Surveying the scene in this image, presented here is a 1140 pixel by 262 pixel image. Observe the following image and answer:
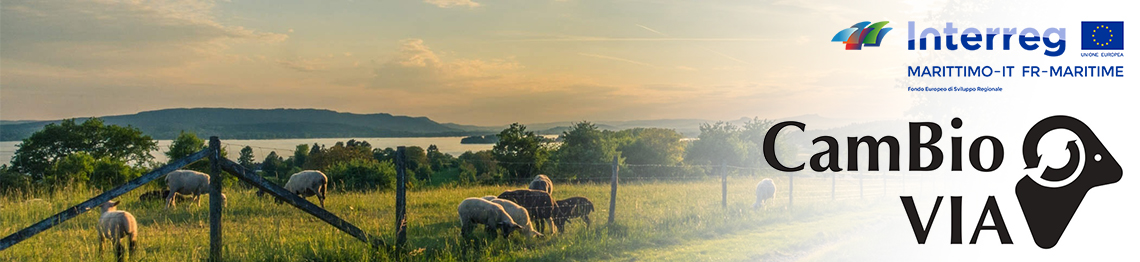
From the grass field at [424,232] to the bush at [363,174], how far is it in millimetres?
6257

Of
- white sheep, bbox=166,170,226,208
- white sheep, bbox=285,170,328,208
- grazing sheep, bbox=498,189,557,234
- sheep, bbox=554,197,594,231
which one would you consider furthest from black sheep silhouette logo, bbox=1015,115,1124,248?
white sheep, bbox=166,170,226,208

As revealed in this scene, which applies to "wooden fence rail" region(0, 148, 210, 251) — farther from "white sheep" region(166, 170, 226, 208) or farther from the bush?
the bush

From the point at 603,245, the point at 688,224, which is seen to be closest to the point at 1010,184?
the point at 688,224

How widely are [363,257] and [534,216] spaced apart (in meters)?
3.87

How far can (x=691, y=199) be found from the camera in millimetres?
18859

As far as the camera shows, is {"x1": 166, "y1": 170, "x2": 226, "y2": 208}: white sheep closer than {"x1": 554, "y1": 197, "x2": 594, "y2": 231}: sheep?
No

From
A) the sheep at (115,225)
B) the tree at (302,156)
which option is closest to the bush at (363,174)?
the tree at (302,156)

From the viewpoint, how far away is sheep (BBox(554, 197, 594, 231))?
12.5 meters

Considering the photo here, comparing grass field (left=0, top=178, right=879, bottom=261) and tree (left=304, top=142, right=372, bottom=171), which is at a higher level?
tree (left=304, top=142, right=372, bottom=171)

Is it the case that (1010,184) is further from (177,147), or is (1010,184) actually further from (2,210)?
(177,147)

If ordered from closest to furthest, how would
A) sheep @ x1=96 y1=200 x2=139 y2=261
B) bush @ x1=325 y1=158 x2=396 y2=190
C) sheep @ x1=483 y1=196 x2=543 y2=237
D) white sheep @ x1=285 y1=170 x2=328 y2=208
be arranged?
sheep @ x1=96 y1=200 x2=139 y2=261 < sheep @ x1=483 y1=196 x2=543 y2=237 < white sheep @ x1=285 y1=170 x2=328 y2=208 < bush @ x1=325 y1=158 x2=396 y2=190

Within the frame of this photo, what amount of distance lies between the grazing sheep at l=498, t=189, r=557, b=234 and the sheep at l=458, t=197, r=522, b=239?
125 cm

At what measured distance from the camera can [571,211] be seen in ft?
41.8

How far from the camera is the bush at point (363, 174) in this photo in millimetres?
25422
